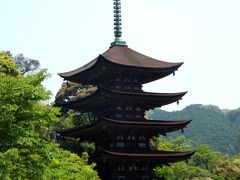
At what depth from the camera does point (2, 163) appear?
1705 centimetres

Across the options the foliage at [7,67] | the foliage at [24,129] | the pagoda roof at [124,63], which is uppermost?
the foliage at [7,67]

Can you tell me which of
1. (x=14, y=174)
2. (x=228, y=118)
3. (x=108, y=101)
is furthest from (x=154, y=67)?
(x=228, y=118)

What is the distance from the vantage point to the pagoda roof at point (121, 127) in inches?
1308

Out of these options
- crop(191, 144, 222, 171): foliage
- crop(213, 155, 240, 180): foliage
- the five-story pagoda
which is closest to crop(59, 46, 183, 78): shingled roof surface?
the five-story pagoda

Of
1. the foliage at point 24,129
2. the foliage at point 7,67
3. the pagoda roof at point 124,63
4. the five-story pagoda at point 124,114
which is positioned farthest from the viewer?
the foliage at point 7,67

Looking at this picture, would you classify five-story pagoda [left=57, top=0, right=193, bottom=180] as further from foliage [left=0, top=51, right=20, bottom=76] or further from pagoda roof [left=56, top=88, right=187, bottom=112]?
foliage [left=0, top=51, right=20, bottom=76]

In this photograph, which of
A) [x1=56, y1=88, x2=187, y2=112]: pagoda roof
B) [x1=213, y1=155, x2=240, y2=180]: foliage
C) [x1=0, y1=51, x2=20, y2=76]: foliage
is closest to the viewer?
[x1=56, y1=88, x2=187, y2=112]: pagoda roof

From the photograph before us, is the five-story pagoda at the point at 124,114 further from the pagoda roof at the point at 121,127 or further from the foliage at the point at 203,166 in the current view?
the foliage at the point at 203,166

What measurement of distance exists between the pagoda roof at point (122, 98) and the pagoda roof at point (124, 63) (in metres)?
2.18

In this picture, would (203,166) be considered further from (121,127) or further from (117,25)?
(121,127)

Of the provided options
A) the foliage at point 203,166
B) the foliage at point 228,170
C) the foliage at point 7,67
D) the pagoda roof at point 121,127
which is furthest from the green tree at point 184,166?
the foliage at point 7,67

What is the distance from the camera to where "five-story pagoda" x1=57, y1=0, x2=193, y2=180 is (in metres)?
34.0

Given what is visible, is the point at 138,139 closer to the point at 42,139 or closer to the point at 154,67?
the point at 154,67

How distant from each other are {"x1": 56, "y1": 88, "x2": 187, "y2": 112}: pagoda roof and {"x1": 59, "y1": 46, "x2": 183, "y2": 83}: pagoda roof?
2.18m
